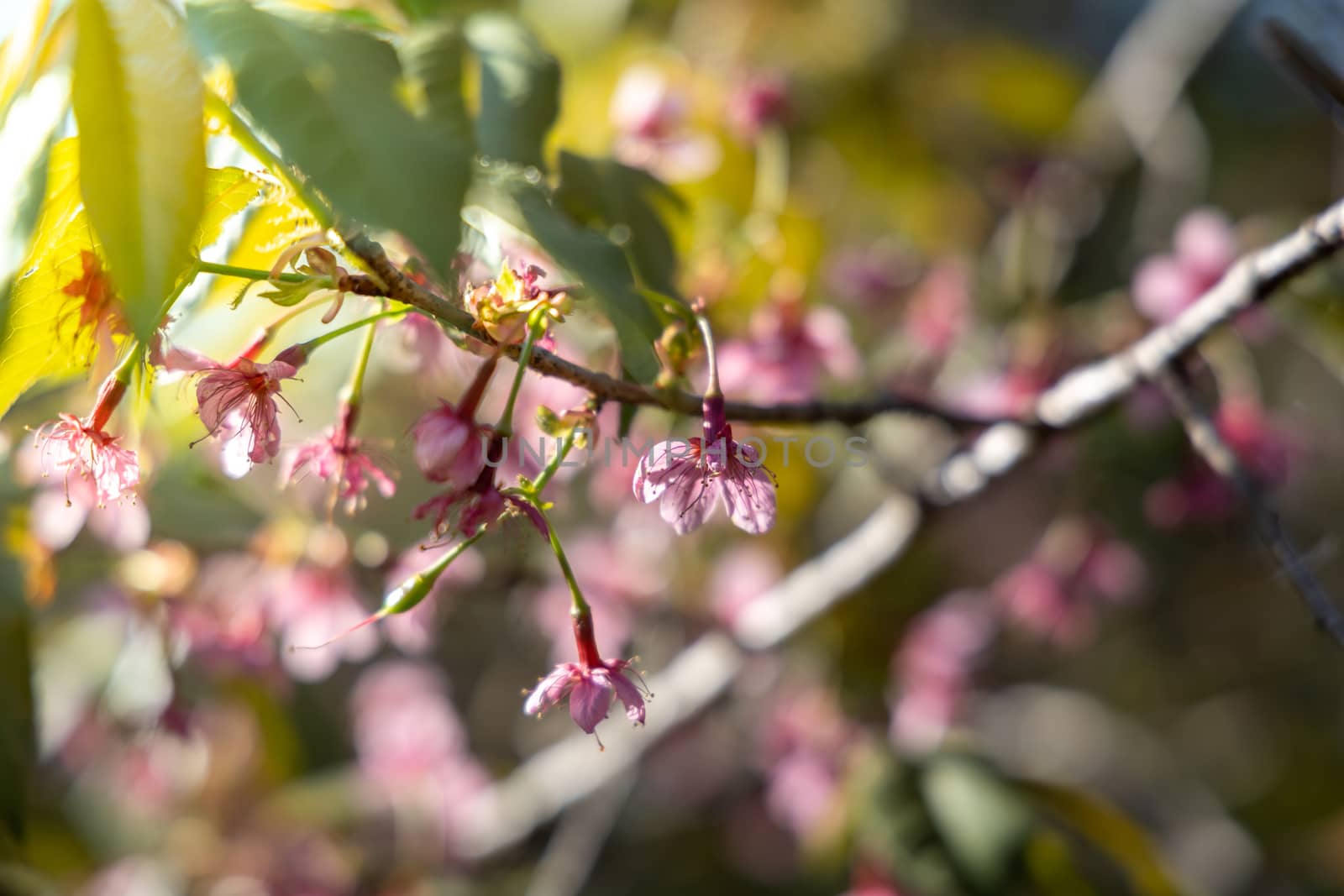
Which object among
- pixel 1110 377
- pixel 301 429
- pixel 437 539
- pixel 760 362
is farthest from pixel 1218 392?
pixel 301 429

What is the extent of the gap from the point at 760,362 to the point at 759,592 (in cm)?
48

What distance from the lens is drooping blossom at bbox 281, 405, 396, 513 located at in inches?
22.3

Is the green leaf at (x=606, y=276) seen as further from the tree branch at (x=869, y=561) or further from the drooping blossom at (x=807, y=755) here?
the drooping blossom at (x=807, y=755)

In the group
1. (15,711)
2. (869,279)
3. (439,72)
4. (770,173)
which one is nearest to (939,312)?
→ (869,279)

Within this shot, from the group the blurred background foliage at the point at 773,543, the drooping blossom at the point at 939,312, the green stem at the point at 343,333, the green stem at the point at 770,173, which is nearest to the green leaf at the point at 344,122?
the blurred background foliage at the point at 773,543

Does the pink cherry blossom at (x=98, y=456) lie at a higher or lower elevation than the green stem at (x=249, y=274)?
lower

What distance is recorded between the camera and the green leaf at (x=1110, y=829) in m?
0.78

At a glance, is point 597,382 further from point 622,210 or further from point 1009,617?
point 1009,617

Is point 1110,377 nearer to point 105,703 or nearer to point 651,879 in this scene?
point 105,703

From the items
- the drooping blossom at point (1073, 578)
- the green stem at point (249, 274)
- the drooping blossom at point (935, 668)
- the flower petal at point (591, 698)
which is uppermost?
the green stem at point (249, 274)

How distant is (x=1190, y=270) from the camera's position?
94 centimetres

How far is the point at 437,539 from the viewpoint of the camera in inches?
19.8

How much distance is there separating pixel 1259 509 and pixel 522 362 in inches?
18.8

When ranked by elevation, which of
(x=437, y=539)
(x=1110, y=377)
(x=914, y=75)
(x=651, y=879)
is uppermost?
(x=914, y=75)
